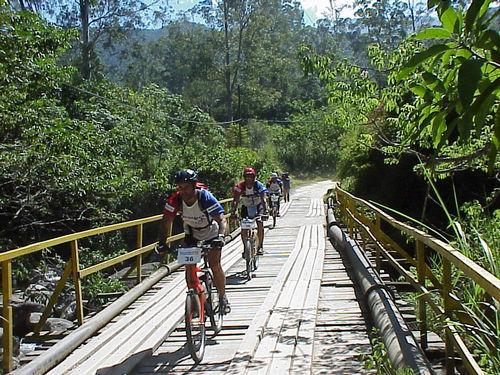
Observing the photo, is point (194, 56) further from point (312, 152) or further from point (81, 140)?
point (81, 140)

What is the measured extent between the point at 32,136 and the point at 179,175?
743cm

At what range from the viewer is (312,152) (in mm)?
55219

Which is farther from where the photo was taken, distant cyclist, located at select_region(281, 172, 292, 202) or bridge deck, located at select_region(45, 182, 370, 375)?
distant cyclist, located at select_region(281, 172, 292, 202)

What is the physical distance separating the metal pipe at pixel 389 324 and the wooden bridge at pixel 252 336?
0.14m

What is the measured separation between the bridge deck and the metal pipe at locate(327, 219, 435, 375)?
0.96ft

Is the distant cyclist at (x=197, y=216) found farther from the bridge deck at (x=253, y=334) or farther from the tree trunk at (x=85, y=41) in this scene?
the tree trunk at (x=85, y=41)

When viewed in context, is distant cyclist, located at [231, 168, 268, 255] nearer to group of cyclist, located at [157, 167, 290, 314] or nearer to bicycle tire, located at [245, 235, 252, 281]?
bicycle tire, located at [245, 235, 252, 281]

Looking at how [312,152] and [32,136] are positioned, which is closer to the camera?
[32,136]

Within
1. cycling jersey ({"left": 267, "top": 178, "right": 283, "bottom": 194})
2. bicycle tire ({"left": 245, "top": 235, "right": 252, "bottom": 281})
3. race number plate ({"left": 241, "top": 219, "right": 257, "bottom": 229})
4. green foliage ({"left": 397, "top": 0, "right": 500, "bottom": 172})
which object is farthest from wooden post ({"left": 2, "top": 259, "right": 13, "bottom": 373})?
cycling jersey ({"left": 267, "top": 178, "right": 283, "bottom": 194})

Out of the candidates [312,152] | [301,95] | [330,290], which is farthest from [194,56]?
[330,290]

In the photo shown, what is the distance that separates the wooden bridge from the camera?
16.5ft

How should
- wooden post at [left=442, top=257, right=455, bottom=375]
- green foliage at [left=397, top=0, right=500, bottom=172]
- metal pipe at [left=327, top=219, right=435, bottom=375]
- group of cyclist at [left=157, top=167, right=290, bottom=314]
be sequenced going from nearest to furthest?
green foliage at [left=397, top=0, right=500, bottom=172] → wooden post at [left=442, top=257, right=455, bottom=375] → metal pipe at [left=327, top=219, right=435, bottom=375] → group of cyclist at [left=157, top=167, right=290, bottom=314]

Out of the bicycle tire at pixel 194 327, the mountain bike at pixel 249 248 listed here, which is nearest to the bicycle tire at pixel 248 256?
A: the mountain bike at pixel 249 248

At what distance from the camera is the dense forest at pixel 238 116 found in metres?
2.70
